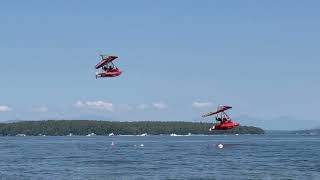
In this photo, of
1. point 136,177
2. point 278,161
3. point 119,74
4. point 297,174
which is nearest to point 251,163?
point 278,161

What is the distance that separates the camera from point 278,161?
8475 centimetres

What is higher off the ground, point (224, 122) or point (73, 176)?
point (224, 122)

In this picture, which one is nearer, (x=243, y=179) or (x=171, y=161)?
(x=243, y=179)

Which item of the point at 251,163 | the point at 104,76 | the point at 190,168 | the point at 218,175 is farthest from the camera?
the point at 251,163

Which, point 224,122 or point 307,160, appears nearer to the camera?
point 224,122

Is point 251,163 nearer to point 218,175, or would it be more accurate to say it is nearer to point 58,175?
point 218,175

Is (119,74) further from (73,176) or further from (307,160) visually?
(307,160)

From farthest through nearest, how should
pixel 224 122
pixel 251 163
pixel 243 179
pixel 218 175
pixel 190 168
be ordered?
1. pixel 251 163
2. pixel 190 168
3. pixel 218 175
4. pixel 243 179
5. pixel 224 122

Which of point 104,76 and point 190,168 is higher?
point 104,76

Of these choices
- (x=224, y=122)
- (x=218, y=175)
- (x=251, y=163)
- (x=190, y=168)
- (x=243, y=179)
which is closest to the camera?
(x=224, y=122)

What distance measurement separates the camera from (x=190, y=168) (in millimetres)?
73625

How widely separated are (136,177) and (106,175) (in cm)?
381

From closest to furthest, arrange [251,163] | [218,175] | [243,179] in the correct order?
[243,179]
[218,175]
[251,163]

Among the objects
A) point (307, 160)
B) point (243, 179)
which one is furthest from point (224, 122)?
point (307, 160)
